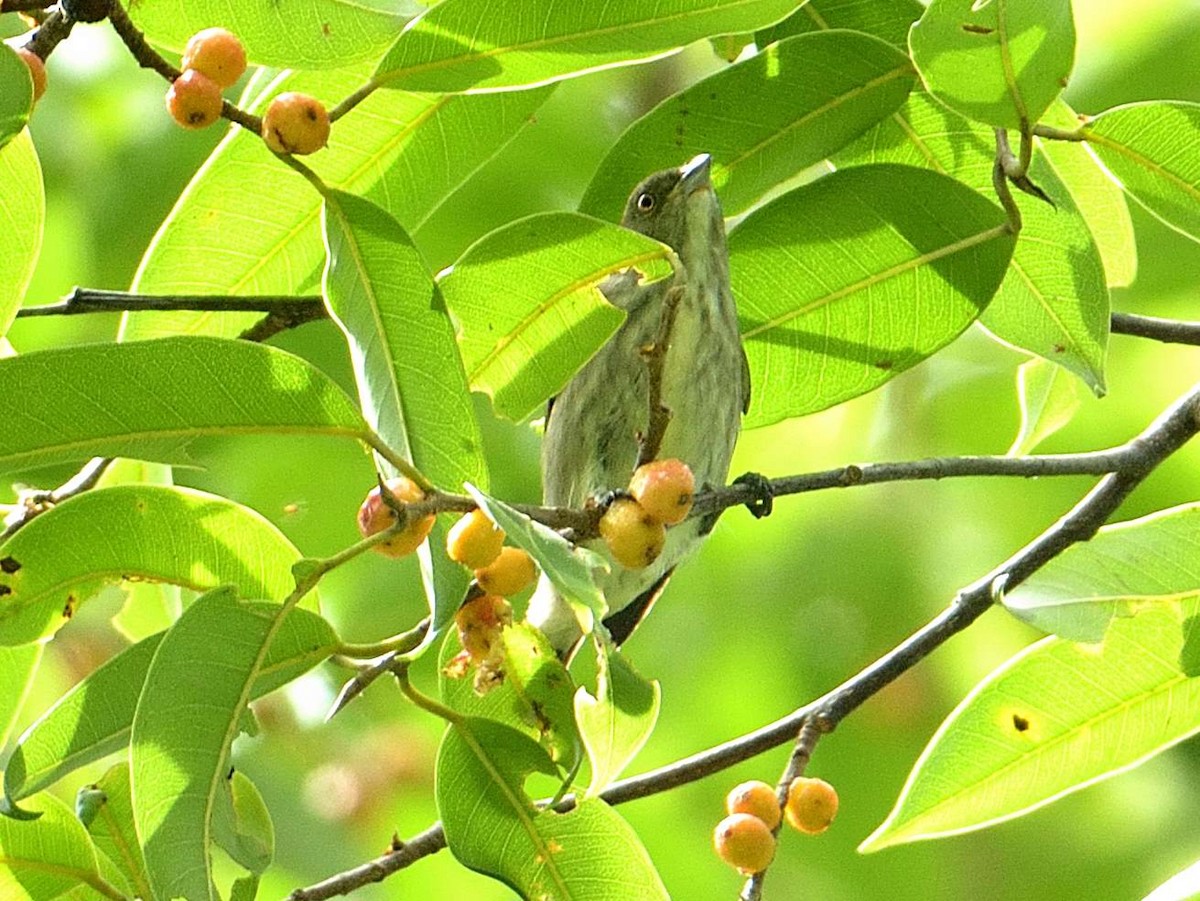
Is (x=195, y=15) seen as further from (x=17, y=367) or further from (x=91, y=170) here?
(x=91, y=170)

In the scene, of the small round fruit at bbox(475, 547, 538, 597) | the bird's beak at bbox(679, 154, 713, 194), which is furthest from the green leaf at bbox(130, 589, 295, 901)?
the bird's beak at bbox(679, 154, 713, 194)

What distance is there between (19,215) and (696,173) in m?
1.14

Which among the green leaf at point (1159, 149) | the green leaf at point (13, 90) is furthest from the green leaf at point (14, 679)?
the green leaf at point (1159, 149)

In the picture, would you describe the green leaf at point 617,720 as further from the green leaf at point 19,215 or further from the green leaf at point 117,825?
the green leaf at point 19,215

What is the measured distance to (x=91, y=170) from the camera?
5578 mm

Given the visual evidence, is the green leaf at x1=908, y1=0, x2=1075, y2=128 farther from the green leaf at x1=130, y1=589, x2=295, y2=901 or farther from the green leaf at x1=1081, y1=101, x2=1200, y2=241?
the green leaf at x1=130, y1=589, x2=295, y2=901

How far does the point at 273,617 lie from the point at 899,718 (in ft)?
11.8

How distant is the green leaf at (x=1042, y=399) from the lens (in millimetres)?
3346

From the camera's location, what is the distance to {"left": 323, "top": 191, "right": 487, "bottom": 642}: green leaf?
231cm

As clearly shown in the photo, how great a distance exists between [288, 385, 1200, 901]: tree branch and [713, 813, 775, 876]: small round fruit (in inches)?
8.1

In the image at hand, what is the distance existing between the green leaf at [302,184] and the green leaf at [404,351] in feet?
1.52

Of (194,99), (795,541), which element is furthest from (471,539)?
(795,541)

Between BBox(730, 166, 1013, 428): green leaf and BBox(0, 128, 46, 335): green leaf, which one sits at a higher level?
BBox(0, 128, 46, 335): green leaf

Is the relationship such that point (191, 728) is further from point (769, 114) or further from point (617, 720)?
point (769, 114)
